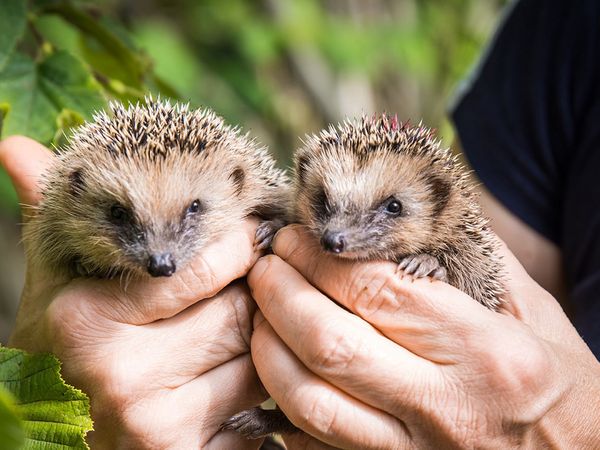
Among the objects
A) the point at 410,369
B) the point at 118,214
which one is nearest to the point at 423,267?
the point at 410,369

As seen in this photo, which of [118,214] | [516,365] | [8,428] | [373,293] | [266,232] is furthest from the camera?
[266,232]

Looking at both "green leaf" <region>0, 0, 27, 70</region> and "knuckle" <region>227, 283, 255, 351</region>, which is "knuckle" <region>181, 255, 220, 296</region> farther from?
"green leaf" <region>0, 0, 27, 70</region>

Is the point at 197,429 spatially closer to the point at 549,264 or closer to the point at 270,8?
the point at 549,264

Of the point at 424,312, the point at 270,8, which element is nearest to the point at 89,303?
the point at 424,312

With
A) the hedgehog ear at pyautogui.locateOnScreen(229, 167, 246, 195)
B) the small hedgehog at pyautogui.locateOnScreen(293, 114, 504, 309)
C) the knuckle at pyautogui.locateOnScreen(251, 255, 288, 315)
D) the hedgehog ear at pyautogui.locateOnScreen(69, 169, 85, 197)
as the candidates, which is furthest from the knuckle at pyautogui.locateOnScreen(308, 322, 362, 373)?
the hedgehog ear at pyautogui.locateOnScreen(69, 169, 85, 197)

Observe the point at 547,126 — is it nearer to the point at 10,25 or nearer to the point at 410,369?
the point at 410,369
